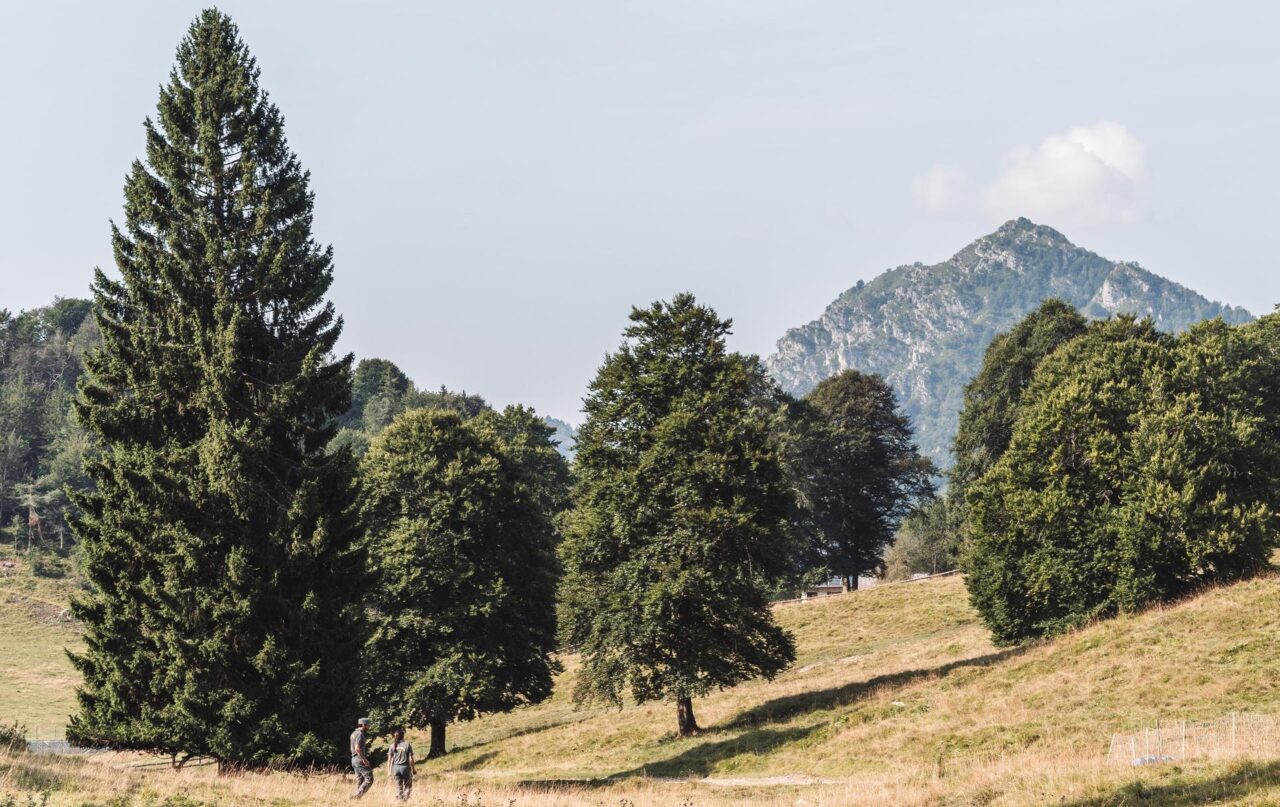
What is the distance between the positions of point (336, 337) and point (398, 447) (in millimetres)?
19517

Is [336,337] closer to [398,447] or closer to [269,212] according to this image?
[269,212]

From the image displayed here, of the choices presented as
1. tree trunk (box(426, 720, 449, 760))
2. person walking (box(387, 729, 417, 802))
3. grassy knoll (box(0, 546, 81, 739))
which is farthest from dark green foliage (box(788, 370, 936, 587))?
person walking (box(387, 729, 417, 802))

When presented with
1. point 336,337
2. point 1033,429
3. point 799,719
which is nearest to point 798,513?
point 1033,429

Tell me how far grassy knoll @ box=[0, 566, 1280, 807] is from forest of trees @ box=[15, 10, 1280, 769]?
2530 millimetres

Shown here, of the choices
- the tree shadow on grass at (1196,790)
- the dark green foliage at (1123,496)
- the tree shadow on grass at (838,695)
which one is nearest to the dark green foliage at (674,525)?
the tree shadow on grass at (838,695)

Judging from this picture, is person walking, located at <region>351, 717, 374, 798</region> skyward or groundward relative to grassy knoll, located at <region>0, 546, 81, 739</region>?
groundward

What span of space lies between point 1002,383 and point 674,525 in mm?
41072

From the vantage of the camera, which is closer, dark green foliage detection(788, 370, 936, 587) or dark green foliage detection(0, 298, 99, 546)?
dark green foliage detection(788, 370, 936, 587)

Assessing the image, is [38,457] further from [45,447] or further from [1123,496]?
[1123,496]

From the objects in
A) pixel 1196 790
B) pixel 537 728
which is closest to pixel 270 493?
pixel 1196 790

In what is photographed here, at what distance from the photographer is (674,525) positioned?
42.7m

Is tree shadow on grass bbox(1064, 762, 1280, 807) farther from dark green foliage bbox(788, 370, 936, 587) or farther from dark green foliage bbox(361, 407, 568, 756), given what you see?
dark green foliage bbox(788, 370, 936, 587)

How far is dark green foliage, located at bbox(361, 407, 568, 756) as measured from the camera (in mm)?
47750

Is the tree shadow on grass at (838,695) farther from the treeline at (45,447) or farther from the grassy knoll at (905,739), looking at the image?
the treeline at (45,447)
